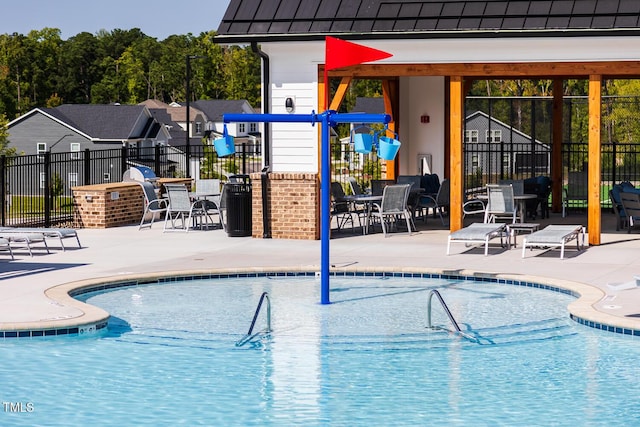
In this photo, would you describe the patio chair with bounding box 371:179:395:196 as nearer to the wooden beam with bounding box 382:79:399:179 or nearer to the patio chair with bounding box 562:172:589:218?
the wooden beam with bounding box 382:79:399:179

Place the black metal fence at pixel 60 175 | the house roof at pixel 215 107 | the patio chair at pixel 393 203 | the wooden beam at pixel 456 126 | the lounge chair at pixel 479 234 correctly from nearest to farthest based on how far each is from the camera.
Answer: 1. the lounge chair at pixel 479 234
2. the wooden beam at pixel 456 126
3. the patio chair at pixel 393 203
4. the black metal fence at pixel 60 175
5. the house roof at pixel 215 107

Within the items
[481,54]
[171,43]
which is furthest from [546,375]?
[171,43]

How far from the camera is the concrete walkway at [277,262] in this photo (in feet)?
39.8

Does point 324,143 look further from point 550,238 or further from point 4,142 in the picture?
point 4,142

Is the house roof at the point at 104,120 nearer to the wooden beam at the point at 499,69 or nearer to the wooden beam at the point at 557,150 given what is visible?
the wooden beam at the point at 557,150

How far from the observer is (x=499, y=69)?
17.8 m

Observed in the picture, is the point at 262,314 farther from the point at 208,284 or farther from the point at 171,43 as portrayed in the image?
the point at 171,43

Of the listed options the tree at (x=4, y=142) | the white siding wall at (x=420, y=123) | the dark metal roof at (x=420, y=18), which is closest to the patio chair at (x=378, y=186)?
the white siding wall at (x=420, y=123)

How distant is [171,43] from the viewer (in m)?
124

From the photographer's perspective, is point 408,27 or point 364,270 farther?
point 408,27

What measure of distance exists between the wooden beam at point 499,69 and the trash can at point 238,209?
2570mm

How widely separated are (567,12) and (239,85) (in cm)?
8725

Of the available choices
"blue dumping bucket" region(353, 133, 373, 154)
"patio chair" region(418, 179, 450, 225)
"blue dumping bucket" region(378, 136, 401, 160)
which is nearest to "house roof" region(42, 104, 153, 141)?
"patio chair" region(418, 179, 450, 225)

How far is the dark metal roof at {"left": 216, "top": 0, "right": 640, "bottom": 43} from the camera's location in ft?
56.7
